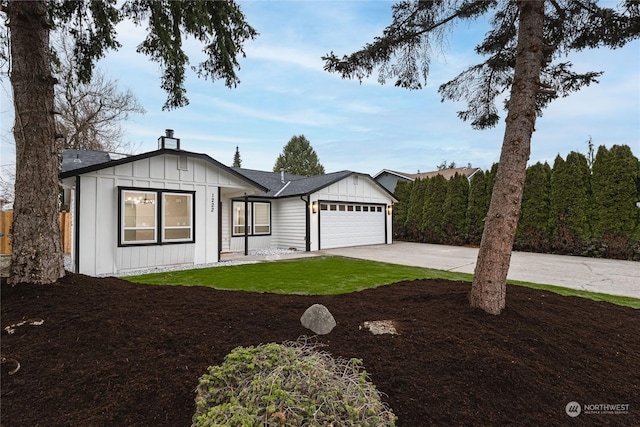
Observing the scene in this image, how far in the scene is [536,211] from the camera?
11391mm

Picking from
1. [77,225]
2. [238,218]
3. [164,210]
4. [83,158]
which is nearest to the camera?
[77,225]

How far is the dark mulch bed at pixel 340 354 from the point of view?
1704mm

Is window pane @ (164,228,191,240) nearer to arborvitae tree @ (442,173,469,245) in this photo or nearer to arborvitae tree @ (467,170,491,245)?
arborvitae tree @ (442,173,469,245)

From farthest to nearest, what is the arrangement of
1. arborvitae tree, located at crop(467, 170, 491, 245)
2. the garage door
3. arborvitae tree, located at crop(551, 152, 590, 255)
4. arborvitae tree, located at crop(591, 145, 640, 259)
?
1. arborvitae tree, located at crop(467, 170, 491, 245)
2. the garage door
3. arborvitae tree, located at crop(551, 152, 590, 255)
4. arborvitae tree, located at crop(591, 145, 640, 259)

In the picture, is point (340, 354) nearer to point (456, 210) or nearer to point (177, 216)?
point (177, 216)

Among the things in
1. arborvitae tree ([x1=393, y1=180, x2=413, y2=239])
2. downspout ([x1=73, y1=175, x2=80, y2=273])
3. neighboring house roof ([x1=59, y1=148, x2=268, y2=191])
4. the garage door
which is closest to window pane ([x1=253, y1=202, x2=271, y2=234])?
the garage door

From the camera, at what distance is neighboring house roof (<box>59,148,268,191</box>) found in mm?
6591

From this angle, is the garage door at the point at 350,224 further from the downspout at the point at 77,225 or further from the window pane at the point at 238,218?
the downspout at the point at 77,225

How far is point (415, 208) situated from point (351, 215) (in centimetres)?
418

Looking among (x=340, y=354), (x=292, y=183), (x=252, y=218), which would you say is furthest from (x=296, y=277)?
(x=292, y=183)

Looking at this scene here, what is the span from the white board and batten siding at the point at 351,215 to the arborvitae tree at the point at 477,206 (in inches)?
144

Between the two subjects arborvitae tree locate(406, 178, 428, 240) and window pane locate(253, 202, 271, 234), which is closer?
window pane locate(253, 202, 271, 234)

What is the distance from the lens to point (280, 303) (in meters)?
3.70

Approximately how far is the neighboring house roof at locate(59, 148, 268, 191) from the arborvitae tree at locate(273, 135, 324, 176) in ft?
90.9
